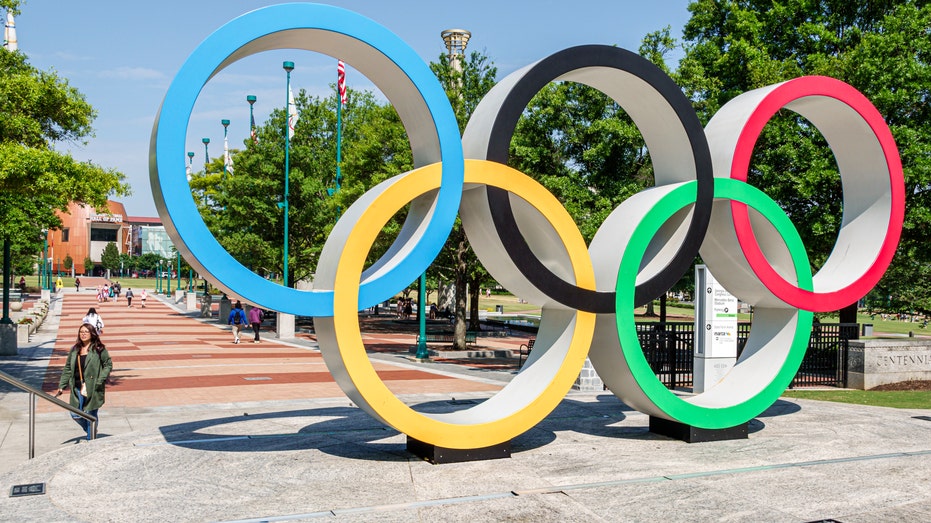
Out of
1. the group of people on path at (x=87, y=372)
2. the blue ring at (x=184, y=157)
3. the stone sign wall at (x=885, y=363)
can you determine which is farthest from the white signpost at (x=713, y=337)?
the group of people on path at (x=87, y=372)

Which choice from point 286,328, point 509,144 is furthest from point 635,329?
point 286,328

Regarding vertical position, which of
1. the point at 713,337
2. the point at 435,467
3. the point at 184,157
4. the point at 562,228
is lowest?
the point at 435,467

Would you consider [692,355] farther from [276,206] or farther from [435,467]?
[276,206]

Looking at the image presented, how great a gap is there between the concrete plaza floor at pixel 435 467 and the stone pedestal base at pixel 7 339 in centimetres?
767

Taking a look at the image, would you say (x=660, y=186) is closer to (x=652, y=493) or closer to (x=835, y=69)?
(x=652, y=493)

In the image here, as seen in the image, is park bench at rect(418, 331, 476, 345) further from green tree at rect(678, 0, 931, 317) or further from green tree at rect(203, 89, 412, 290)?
green tree at rect(678, 0, 931, 317)

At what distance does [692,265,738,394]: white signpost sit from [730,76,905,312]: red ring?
3.41 meters

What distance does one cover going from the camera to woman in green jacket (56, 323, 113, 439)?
36.5 ft

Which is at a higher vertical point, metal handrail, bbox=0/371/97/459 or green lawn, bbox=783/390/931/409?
metal handrail, bbox=0/371/97/459

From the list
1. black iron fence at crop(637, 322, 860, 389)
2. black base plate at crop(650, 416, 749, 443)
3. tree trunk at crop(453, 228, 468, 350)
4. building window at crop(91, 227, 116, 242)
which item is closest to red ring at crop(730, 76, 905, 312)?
black base plate at crop(650, 416, 749, 443)

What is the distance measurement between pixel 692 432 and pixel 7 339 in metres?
19.9

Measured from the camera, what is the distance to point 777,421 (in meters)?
13.0

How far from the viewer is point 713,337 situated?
601 inches

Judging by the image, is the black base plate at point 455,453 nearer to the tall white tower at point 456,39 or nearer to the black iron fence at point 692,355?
the black iron fence at point 692,355
